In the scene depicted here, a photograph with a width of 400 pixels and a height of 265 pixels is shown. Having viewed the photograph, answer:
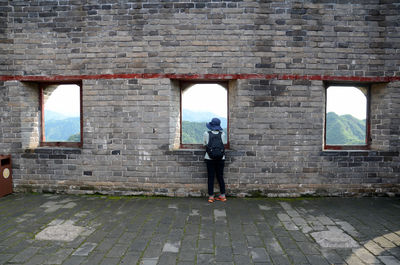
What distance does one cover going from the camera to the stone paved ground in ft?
10.0

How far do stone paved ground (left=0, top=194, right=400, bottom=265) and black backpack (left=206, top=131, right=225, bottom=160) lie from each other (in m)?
0.99

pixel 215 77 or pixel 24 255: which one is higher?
pixel 215 77

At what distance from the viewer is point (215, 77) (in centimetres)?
538

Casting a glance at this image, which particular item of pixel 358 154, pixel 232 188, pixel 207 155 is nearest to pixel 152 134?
pixel 207 155

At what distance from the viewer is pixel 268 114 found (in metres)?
5.39

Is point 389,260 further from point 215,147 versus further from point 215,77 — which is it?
point 215,77

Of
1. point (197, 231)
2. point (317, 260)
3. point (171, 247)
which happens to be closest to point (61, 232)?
point (171, 247)

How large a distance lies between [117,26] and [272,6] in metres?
3.43

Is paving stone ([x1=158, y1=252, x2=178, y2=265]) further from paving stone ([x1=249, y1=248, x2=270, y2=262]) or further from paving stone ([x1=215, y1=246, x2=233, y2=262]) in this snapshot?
paving stone ([x1=249, y1=248, x2=270, y2=262])

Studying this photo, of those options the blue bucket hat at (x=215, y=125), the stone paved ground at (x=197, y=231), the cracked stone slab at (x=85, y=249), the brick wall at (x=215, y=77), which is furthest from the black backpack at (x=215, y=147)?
the cracked stone slab at (x=85, y=249)

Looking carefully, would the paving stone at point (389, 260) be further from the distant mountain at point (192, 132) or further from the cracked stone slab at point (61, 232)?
the cracked stone slab at point (61, 232)

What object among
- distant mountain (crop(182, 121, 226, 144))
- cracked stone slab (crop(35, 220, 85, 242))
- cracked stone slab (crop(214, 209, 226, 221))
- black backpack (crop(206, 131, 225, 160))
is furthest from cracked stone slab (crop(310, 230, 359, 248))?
cracked stone slab (crop(35, 220, 85, 242))

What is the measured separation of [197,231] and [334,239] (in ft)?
6.50

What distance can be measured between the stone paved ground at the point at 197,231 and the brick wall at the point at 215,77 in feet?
1.84
